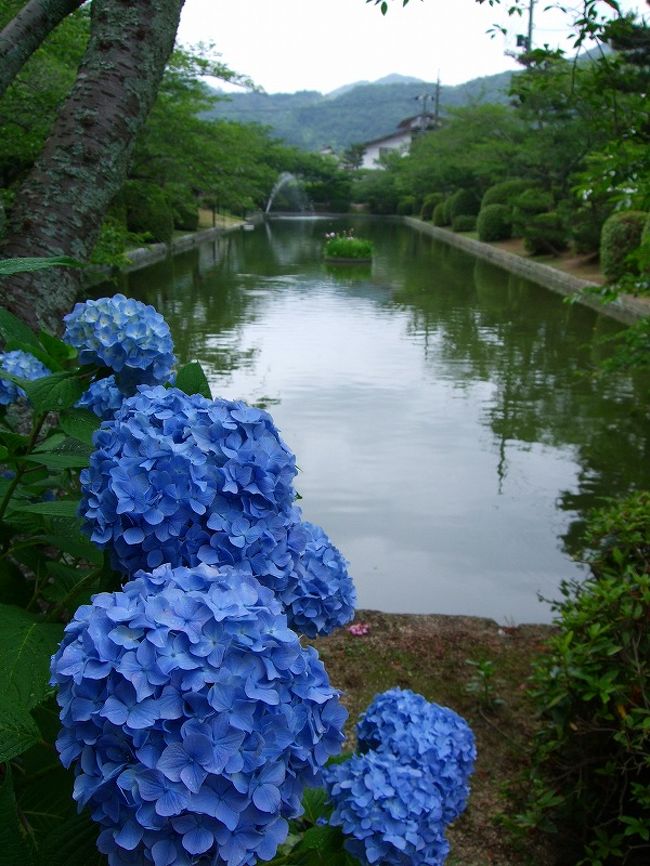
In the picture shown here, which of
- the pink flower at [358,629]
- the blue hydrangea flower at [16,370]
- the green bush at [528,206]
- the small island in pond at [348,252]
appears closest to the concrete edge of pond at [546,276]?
the green bush at [528,206]

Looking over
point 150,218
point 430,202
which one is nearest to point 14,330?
point 150,218

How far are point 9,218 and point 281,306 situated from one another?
37.9ft

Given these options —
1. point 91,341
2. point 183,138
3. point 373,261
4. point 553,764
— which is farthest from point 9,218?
point 373,261

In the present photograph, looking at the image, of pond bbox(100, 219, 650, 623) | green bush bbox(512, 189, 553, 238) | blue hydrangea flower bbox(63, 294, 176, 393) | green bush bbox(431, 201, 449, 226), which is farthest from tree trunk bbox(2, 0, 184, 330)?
green bush bbox(431, 201, 449, 226)

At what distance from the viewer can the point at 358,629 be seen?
11.2 feet

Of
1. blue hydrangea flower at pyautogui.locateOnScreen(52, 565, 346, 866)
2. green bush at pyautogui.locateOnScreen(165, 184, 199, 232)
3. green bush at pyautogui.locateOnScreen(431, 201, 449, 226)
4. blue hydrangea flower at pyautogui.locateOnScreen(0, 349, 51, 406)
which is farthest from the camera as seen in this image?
green bush at pyautogui.locateOnScreen(431, 201, 449, 226)

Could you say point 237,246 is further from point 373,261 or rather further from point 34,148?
point 34,148

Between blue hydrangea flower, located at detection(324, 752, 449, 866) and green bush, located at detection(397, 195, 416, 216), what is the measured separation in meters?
47.5

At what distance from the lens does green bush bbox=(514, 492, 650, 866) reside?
1943 mm

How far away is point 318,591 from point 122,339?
0.43m

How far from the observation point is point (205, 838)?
642 millimetres

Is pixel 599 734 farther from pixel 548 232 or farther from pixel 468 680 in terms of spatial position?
pixel 548 232

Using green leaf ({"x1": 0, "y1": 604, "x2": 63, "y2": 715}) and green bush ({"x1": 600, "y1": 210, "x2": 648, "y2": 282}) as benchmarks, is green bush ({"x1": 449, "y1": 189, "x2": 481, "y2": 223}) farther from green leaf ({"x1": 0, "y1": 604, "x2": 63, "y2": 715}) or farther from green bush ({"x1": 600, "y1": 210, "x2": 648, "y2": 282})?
green leaf ({"x1": 0, "y1": 604, "x2": 63, "y2": 715})

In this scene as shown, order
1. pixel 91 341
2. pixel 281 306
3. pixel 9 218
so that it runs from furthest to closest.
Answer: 1. pixel 281 306
2. pixel 9 218
3. pixel 91 341
